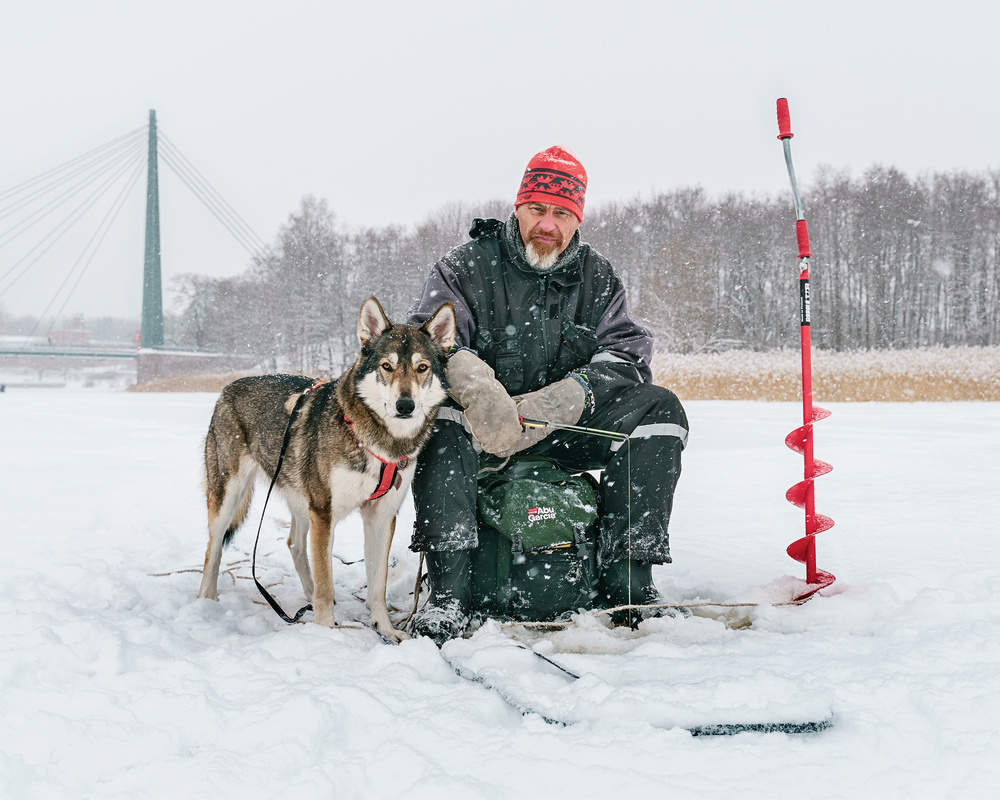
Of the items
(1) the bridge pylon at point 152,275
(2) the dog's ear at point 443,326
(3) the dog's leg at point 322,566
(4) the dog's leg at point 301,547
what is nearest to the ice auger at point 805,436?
(2) the dog's ear at point 443,326

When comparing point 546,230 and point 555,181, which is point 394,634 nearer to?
point 546,230

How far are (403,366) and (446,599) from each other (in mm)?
967

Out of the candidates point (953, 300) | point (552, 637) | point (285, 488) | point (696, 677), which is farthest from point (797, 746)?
point (953, 300)

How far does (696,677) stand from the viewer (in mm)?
1860

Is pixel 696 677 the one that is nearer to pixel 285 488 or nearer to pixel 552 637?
pixel 552 637

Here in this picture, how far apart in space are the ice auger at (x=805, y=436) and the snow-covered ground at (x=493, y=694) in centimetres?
23

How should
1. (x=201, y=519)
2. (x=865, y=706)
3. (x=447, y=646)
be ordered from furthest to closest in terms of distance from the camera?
1. (x=201, y=519)
2. (x=447, y=646)
3. (x=865, y=706)

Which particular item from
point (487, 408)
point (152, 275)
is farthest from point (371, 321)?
point (152, 275)

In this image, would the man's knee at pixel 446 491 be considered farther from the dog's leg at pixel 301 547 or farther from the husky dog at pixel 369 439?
the dog's leg at pixel 301 547

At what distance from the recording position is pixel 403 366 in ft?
8.57

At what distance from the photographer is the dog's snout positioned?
8.11ft

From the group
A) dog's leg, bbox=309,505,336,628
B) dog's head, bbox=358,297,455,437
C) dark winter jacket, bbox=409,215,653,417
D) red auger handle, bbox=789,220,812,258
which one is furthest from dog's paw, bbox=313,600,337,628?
red auger handle, bbox=789,220,812,258

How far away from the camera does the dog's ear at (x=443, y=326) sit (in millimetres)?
2738

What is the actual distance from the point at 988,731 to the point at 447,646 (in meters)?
1.52
